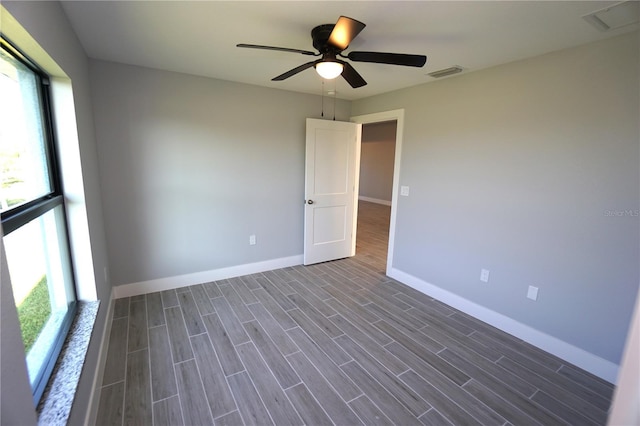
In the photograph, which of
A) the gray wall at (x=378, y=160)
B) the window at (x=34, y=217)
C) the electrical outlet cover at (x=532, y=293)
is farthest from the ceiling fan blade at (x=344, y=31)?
the gray wall at (x=378, y=160)

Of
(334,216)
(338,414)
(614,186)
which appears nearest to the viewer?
(338,414)

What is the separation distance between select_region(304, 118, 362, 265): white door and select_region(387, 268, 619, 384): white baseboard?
1.30 metres

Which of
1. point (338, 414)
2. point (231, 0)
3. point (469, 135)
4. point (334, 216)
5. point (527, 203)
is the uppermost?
point (231, 0)

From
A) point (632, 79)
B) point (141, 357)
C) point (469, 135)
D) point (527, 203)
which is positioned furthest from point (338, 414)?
point (632, 79)

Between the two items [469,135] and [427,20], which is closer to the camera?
[427,20]

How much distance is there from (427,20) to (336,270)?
2.96 metres

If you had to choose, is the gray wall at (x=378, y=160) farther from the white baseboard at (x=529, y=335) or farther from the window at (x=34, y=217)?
the window at (x=34, y=217)

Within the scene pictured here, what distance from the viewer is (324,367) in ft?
6.86

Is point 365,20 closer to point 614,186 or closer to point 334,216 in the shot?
point 614,186

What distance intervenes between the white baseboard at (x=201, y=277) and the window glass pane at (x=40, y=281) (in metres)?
1.15

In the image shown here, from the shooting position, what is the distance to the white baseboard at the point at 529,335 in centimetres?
208

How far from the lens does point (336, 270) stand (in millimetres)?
3904

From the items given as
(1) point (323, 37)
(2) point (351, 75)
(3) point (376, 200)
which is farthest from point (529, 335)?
(3) point (376, 200)

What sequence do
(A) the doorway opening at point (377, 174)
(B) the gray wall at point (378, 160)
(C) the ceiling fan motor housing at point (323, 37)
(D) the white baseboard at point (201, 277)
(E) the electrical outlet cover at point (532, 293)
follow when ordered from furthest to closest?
(B) the gray wall at point (378, 160)
(A) the doorway opening at point (377, 174)
(D) the white baseboard at point (201, 277)
(E) the electrical outlet cover at point (532, 293)
(C) the ceiling fan motor housing at point (323, 37)
